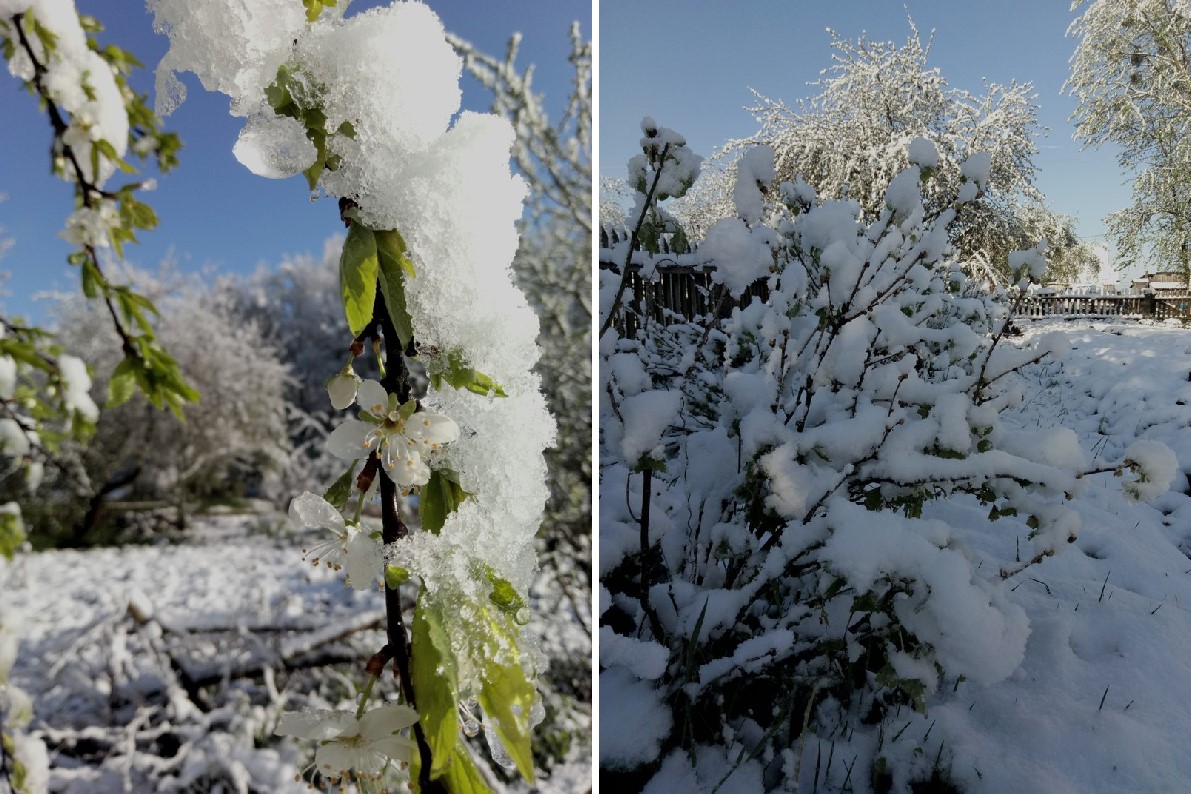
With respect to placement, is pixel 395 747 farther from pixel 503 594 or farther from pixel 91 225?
pixel 91 225

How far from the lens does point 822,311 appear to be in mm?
1103

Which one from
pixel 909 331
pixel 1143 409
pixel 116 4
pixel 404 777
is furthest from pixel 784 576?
pixel 1143 409

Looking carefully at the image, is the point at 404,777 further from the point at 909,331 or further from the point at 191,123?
the point at 191,123

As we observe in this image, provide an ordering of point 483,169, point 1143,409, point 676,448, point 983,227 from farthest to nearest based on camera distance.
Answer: point 983,227 → point 1143,409 → point 676,448 → point 483,169

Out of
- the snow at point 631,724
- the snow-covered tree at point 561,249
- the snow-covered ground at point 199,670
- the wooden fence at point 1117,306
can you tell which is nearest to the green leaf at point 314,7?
the snow at point 631,724

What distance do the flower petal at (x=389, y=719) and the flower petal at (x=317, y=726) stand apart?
2cm

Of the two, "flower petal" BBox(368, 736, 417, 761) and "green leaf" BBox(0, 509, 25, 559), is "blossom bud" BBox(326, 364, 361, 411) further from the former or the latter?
"green leaf" BBox(0, 509, 25, 559)

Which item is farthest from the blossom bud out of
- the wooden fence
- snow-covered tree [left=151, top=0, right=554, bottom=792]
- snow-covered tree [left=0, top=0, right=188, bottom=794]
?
the wooden fence

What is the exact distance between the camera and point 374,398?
0.81 ft

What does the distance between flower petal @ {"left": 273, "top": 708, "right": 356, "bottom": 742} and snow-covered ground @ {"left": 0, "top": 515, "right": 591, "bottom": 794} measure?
1197 mm

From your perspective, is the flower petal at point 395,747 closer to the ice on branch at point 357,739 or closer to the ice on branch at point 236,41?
the ice on branch at point 357,739

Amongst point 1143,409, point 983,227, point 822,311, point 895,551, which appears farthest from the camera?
point 983,227

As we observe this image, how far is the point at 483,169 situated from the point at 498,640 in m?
0.14

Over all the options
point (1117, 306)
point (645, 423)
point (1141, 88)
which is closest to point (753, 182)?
point (645, 423)
